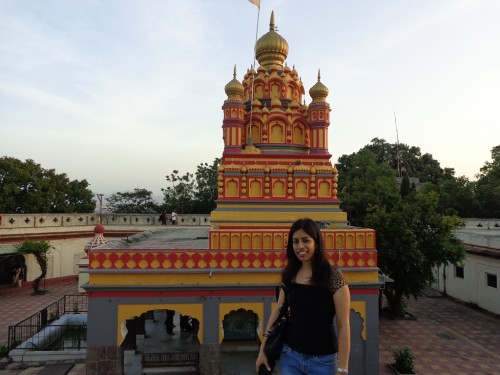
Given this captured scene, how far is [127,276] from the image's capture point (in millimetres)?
10055

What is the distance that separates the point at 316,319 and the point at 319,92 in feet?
40.2

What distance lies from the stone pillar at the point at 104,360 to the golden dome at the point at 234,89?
9.92m

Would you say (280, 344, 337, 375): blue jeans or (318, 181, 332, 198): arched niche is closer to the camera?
(280, 344, 337, 375): blue jeans

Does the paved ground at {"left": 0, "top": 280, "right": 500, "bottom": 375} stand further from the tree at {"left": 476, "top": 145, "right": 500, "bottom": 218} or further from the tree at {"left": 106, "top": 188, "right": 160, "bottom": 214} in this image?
the tree at {"left": 106, "top": 188, "right": 160, "bottom": 214}

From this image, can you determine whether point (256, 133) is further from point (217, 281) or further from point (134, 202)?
point (134, 202)

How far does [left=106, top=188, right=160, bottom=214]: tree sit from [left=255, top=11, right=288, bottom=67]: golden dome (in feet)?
122

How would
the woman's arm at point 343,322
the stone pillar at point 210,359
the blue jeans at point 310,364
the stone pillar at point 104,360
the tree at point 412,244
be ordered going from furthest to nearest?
the tree at point 412,244 → the stone pillar at point 210,359 → the stone pillar at point 104,360 → the blue jeans at point 310,364 → the woman's arm at point 343,322

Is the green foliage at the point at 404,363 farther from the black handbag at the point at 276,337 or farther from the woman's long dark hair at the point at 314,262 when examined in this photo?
the woman's long dark hair at the point at 314,262

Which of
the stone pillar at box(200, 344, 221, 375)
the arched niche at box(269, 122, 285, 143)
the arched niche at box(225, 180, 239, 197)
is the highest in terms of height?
the arched niche at box(269, 122, 285, 143)

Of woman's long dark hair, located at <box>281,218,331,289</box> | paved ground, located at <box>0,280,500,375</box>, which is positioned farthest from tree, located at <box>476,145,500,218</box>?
woman's long dark hair, located at <box>281,218,331,289</box>

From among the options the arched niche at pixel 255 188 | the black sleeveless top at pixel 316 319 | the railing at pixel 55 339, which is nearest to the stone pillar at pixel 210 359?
the arched niche at pixel 255 188

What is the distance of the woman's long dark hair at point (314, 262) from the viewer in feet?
11.6

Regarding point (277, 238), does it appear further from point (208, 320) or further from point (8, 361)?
point (8, 361)

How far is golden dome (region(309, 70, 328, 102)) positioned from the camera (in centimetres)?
1441
